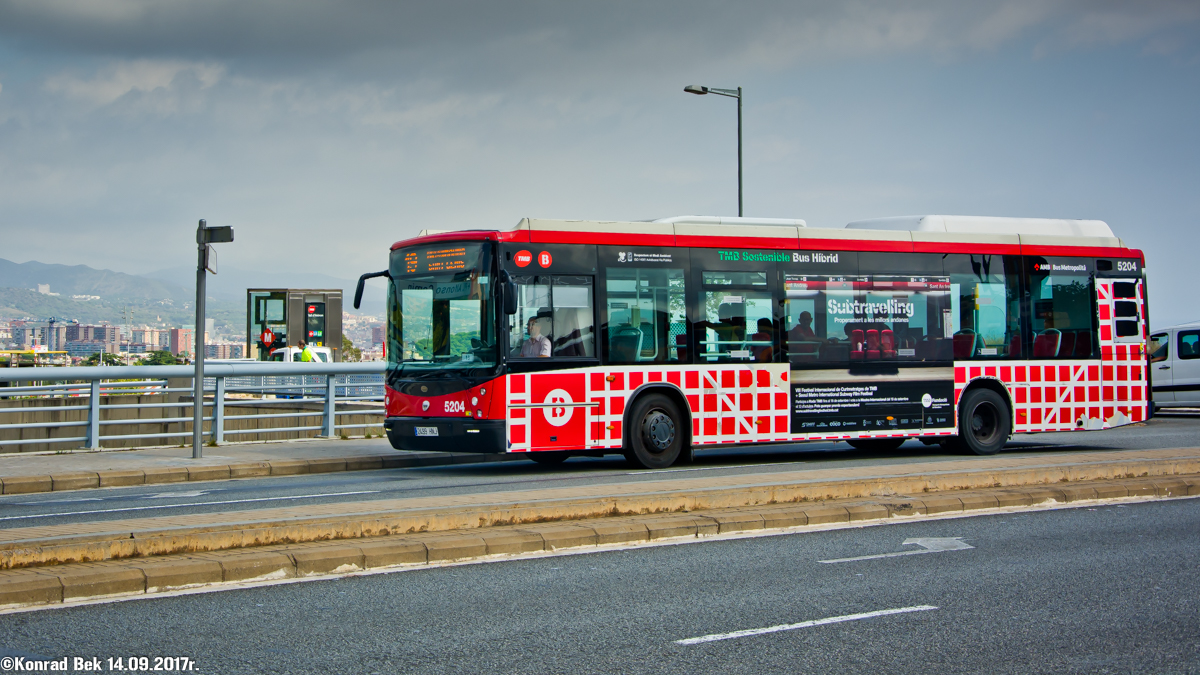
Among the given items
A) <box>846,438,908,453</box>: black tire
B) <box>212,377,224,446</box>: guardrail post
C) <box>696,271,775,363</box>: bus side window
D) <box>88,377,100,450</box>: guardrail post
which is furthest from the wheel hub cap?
<box>88,377,100,450</box>: guardrail post

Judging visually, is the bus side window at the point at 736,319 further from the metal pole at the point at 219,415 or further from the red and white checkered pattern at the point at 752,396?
the metal pole at the point at 219,415

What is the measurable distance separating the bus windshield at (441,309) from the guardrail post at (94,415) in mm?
4979

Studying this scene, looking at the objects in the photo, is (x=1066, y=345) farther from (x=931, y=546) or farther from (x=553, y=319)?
(x=931, y=546)

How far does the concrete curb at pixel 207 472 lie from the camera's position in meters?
12.8

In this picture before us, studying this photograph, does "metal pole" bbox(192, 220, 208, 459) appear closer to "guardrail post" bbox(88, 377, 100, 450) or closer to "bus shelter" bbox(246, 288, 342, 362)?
"guardrail post" bbox(88, 377, 100, 450)

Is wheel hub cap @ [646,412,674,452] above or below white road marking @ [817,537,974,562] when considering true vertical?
above

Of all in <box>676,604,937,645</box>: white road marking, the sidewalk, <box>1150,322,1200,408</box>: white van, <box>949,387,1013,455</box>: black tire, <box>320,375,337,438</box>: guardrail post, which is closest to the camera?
<box>676,604,937,645</box>: white road marking

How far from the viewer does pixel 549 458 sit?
16172mm

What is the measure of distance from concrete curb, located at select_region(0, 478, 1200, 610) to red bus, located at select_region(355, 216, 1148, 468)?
15.0 feet

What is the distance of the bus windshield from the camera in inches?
541

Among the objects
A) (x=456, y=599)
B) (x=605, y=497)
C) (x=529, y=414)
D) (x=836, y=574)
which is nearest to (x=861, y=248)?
(x=529, y=414)

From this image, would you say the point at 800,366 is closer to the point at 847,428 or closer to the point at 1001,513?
the point at 847,428

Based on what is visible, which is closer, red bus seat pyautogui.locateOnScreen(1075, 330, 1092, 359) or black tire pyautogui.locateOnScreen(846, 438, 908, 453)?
red bus seat pyautogui.locateOnScreen(1075, 330, 1092, 359)

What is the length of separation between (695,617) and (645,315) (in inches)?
336
